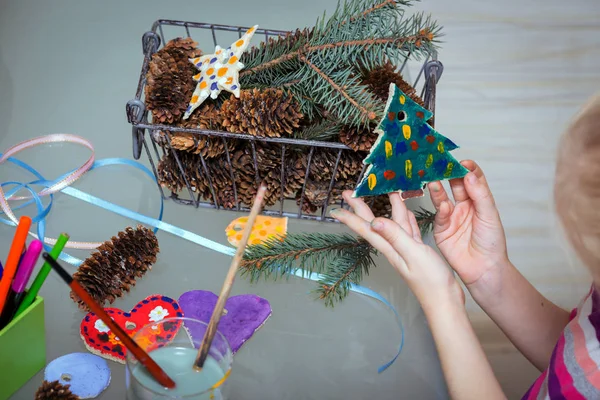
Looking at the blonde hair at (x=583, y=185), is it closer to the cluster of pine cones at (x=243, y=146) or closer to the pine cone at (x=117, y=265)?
the cluster of pine cones at (x=243, y=146)

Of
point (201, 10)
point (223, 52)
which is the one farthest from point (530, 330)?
point (201, 10)

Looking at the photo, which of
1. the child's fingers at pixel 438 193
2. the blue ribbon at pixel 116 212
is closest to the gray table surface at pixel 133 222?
the blue ribbon at pixel 116 212

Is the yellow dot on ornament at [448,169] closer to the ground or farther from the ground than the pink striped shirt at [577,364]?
farther from the ground

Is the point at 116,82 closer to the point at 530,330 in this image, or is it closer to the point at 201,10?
the point at 201,10

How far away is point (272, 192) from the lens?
69 cm

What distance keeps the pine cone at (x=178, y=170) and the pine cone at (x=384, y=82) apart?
0.21 metres

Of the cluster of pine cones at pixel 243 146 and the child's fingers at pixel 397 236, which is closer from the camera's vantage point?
the child's fingers at pixel 397 236

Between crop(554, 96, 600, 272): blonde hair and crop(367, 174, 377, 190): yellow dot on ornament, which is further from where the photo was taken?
crop(367, 174, 377, 190): yellow dot on ornament

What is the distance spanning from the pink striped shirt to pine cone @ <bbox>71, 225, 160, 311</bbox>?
1.25 feet

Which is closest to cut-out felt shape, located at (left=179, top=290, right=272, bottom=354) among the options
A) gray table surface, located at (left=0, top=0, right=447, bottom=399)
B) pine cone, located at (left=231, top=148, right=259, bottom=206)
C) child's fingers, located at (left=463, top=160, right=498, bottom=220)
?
gray table surface, located at (left=0, top=0, right=447, bottom=399)

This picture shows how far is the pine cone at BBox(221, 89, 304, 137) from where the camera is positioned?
61 centimetres

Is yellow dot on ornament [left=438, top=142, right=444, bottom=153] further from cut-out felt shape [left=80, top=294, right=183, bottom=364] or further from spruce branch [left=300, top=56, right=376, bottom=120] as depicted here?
cut-out felt shape [left=80, top=294, right=183, bottom=364]

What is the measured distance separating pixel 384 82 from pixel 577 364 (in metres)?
0.34

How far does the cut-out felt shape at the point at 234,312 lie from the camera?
1.92 ft
